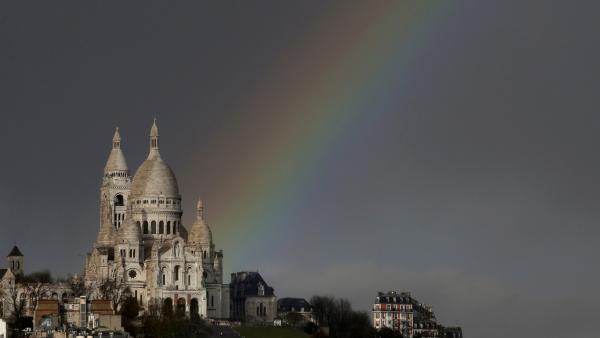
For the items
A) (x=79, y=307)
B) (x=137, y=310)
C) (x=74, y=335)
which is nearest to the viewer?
(x=74, y=335)

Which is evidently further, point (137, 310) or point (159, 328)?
point (137, 310)

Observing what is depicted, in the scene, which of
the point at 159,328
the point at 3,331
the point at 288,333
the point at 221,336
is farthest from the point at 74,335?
the point at 288,333

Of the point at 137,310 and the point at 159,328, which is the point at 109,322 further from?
the point at 137,310

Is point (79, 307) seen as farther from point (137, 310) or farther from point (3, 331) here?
point (3, 331)

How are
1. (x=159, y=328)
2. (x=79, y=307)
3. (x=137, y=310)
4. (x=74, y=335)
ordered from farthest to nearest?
(x=137, y=310)
(x=79, y=307)
(x=159, y=328)
(x=74, y=335)

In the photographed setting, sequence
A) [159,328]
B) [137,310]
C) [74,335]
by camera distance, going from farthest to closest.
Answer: [137,310] → [159,328] → [74,335]

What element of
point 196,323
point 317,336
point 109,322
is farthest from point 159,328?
point 317,336

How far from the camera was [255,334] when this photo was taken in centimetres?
19438

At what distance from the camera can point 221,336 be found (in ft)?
615

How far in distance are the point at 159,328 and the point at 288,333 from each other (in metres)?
28.6

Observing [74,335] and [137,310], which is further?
[137,310]

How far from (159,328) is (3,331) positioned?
2223 cm

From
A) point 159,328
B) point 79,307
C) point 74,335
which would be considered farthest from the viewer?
point 79,307

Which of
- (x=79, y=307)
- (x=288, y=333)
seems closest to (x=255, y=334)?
(x=288, y=333)
